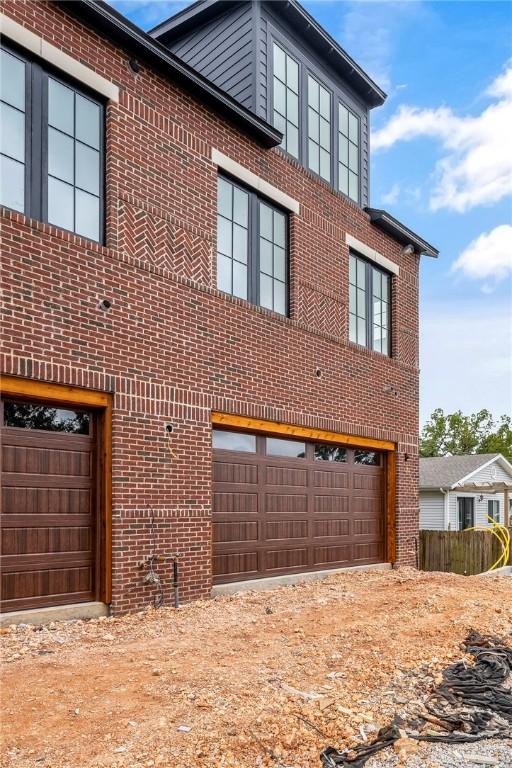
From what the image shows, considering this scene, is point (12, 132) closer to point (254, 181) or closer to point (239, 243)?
point (239, 243)

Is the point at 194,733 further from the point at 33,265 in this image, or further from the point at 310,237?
the point at 310,237

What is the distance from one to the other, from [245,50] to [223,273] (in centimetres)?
462

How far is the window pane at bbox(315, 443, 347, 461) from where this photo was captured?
1277 centimetres

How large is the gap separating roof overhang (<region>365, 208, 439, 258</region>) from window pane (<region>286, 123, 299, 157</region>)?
255 centimetres

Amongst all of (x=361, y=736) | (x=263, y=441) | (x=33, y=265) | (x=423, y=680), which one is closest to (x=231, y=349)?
(x=263, y=441)

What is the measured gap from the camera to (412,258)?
16266 mm

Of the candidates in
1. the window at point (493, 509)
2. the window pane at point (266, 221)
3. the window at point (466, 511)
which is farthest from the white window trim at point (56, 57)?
the window at point (493, 509)

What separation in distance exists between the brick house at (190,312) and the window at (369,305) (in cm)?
7

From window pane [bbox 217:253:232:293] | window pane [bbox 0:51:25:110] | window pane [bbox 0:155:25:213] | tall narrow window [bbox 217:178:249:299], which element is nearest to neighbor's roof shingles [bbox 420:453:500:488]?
tall narrow window [bbox 217:178:249:299]

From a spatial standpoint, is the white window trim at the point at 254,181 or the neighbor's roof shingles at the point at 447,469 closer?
the white window trim at the point at 254,181

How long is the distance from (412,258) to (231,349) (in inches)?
291

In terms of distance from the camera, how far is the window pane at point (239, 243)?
11.0m

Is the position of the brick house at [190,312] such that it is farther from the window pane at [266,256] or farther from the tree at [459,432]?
the tree at [459,432]

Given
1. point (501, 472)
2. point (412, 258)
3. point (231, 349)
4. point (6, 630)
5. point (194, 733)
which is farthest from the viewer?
point (501, 472)
